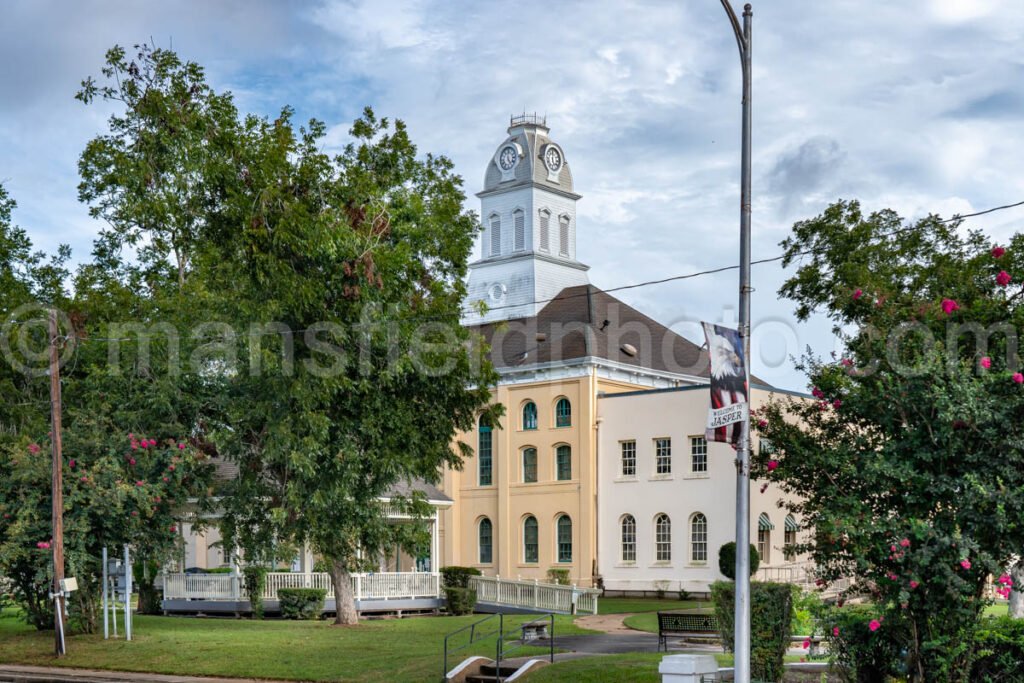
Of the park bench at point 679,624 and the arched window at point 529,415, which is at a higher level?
the arched window at point 529,415

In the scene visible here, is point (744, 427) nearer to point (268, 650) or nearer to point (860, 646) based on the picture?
point (860, 646)

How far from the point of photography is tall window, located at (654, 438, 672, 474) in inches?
2093

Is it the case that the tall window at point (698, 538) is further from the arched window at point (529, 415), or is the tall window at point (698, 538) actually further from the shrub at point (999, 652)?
the shrub at point (999, 652)

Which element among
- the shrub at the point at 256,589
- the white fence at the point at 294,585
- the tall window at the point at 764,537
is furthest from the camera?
the tall window at the point at 764,537

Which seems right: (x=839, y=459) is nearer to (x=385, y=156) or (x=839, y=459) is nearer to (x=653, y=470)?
(x=385, y=156)

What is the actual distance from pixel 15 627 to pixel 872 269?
26.6 meters

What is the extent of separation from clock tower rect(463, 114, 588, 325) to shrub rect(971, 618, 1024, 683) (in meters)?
53.1

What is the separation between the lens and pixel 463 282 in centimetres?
3306

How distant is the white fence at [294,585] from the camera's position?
41.8 m

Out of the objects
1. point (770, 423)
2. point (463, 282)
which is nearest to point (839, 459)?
point (770, 423)

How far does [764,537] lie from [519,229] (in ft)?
83.2

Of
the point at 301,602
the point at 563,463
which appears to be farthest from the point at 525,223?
the point at 301,602

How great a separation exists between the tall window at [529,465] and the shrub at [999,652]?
135 feet

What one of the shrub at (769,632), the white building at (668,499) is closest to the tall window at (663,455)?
the white building at (668,499)
